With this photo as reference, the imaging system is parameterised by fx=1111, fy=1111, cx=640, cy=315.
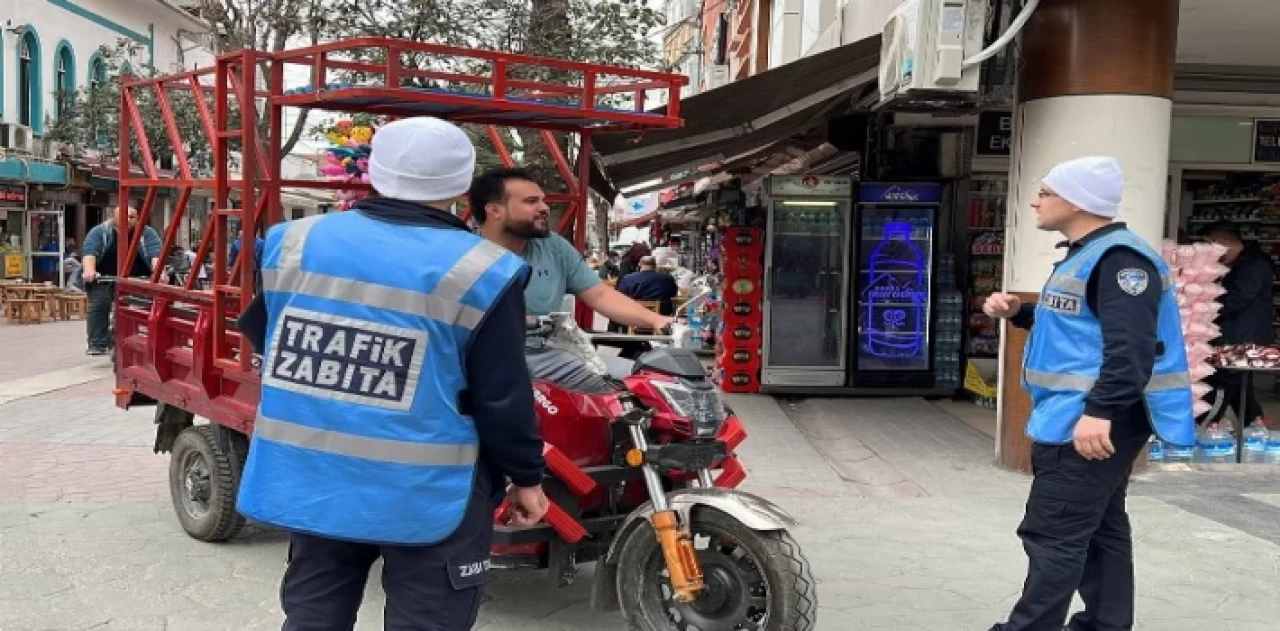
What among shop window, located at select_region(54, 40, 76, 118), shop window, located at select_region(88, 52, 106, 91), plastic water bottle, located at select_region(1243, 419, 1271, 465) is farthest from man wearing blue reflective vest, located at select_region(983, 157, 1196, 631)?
shop window, located at select_region(88, 52, 106, 91)

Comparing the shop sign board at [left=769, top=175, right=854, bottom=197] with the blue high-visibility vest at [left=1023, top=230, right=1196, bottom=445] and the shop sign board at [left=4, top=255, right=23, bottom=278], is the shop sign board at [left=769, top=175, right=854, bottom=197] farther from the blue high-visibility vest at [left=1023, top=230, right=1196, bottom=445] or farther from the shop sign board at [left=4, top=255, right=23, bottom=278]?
the shop sign board at [left=4, top=255, right=23, bottom=278]

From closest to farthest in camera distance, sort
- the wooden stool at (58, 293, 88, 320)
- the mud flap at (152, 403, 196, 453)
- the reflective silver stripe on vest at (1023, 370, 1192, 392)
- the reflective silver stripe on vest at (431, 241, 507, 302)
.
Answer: the reflective silver stripe on vest at (431, 241, 507, 302)
the reflective silver stripe on vest at (1023, 370, 1192, 392)
the mud flap at (152, 403, 196, 453)
the wooden stool at (58, 293, 88, 320)

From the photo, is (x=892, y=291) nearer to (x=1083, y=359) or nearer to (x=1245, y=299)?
(x=1245, y=299)

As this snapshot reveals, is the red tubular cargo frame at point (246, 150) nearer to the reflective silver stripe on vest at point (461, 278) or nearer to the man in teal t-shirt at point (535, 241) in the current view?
the man in teal t-shirt at point (535, 241)

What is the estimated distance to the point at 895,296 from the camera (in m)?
10.5

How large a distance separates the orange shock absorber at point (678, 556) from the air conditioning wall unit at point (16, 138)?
823 inches

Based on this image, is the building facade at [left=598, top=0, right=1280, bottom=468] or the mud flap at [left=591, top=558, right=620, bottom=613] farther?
the building facade at [left=598, top=0, right=1280, bottom=468]

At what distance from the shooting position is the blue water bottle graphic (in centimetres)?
1045

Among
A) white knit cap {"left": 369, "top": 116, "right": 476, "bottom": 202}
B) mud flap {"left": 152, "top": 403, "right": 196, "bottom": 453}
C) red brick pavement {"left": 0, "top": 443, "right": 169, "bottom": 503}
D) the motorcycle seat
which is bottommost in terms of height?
red brick pavement {"left": 0, "top": 443, "right": 169, "bottom": 503}

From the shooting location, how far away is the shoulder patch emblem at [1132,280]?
3334mm

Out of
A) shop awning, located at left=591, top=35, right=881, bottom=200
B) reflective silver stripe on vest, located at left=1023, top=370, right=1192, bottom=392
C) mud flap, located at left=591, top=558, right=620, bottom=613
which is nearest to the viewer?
reflective silver stripe on vest, located at left=1023, top=370, right=1192, bottom=392

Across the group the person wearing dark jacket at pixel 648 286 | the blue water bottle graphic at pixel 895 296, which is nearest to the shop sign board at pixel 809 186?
the blue water bottle graphic at pixel 895 296

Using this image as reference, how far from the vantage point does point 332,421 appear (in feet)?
8.13

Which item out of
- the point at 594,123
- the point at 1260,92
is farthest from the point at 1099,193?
the point at 1260,92
